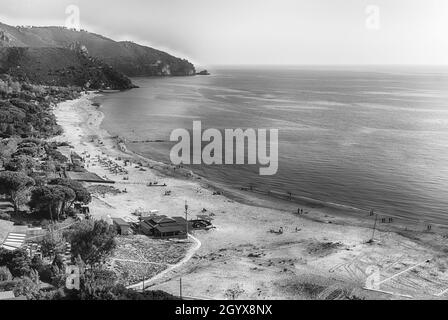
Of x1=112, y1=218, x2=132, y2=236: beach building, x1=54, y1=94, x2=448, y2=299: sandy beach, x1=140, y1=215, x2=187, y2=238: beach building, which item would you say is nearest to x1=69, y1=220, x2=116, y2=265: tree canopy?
x1=54, y1=94, x2=448, y2=299: sandy beach

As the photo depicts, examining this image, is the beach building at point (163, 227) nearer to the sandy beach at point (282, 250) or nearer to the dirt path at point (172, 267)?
Answer: the dirt path at point (172, 267)

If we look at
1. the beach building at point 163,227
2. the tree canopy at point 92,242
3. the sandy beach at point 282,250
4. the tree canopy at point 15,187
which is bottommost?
the sandy beach at point 282,250

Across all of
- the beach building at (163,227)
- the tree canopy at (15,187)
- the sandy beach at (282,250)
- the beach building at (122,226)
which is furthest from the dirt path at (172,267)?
the tree canopy at (15,187)

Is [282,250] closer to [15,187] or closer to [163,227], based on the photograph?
[163,227]

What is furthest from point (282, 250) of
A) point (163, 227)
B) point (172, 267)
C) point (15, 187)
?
point (15, 187)
